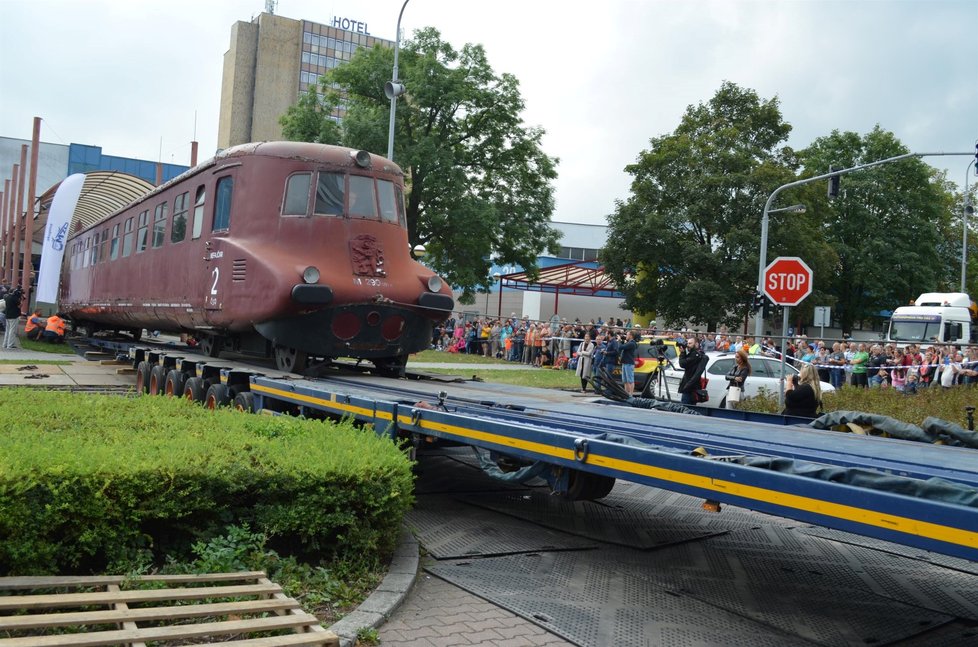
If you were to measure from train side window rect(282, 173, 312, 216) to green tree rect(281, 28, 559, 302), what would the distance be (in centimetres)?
2045

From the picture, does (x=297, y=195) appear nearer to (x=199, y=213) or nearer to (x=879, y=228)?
(x=199, y=213)

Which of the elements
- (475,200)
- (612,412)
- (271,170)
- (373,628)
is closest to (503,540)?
(612,412)

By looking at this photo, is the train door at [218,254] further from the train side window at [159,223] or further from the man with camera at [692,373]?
the man with camera at [692,373]

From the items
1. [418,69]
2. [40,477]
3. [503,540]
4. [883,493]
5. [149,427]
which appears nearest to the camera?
[883,493]

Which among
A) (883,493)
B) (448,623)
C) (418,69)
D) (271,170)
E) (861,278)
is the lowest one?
(448,623)

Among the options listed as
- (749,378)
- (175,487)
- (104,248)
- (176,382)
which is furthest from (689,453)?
(104,248)

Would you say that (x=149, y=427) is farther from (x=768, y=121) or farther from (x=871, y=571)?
(x=768, y=121)

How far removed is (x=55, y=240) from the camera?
81.5ft

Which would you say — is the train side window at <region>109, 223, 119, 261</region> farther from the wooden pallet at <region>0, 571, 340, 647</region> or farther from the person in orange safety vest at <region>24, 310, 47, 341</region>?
the wooden pallet at <region>0, 571, 340, 647</region>

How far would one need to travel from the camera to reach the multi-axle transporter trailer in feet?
13.0

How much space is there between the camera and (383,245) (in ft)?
37.2

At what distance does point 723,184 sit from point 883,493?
115 ft

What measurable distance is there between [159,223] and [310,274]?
578cm

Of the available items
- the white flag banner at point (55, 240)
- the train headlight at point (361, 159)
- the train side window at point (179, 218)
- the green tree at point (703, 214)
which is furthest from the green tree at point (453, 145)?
the train headlight at point (361, 159)
